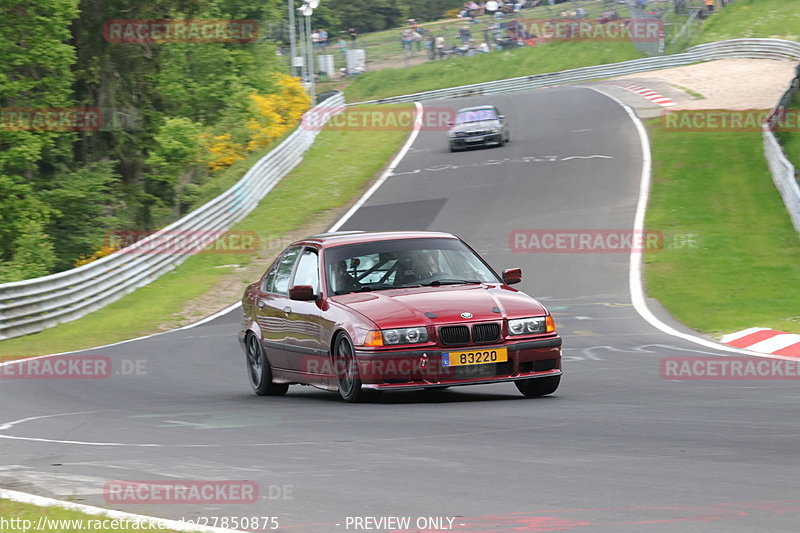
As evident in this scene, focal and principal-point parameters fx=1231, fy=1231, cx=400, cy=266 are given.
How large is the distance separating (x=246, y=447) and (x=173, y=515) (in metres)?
2.06

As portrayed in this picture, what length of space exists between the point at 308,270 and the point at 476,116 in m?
29.3

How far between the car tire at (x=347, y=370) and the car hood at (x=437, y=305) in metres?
0.29

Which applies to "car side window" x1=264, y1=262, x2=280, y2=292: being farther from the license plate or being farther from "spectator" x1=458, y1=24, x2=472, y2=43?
"spectator" x1=458, y1=24, x2=472, y2=43

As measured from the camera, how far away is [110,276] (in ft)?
77.8

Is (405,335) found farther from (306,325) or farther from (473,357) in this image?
(306,325)

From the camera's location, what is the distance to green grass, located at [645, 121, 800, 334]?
700 inches

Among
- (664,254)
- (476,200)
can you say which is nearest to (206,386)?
(664,254)

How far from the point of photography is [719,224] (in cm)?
2564

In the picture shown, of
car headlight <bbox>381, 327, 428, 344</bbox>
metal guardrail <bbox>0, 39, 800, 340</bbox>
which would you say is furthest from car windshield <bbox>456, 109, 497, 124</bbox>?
car headlight <bbox>381, 327, 428, 344</bbox>

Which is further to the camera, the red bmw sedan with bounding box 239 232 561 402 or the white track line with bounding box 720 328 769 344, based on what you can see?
the white track line with bounding box 720 328 769 344

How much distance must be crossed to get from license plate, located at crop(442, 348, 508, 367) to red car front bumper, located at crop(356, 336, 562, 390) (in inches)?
0.9

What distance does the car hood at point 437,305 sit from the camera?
370 inches

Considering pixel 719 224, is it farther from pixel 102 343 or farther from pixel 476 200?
pixel 102 343

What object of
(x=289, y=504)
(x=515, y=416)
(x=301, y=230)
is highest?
(x=289, y=504)
